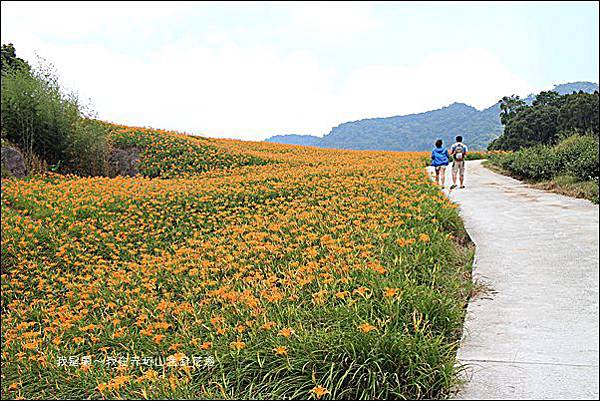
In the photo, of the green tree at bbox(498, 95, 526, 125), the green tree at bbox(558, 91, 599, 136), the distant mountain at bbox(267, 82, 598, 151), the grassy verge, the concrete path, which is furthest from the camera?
the distant mountain at bbox(267, 82, 598, 151)

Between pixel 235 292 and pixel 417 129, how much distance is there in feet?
281

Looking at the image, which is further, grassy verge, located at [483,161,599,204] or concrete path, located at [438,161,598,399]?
grassy verge, located at [483,161,599,204]

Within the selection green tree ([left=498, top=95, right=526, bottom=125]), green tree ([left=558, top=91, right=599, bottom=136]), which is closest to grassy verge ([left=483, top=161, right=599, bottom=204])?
green tree ([left=558, top=91, right=599, bottom=136])

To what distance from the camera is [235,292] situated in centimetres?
358

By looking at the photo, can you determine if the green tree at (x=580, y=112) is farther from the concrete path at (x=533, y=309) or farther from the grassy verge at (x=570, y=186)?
the concrete path at (x=533, y=309)

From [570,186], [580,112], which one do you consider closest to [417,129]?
[580,112]

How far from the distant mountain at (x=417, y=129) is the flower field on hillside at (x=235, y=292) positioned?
202ft

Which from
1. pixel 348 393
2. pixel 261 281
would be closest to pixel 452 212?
pixel 261 281

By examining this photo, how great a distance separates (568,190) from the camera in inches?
331

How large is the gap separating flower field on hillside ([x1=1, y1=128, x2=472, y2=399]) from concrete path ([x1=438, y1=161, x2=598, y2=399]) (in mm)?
192

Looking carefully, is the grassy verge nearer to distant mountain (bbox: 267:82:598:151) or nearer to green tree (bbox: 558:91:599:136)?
green tree (bbox: 558:91:599:136)

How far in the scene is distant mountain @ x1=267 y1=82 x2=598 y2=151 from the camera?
240 ft

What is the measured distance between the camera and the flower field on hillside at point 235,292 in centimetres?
251

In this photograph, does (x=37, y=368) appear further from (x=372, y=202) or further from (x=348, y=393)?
(x=372, y=202)
